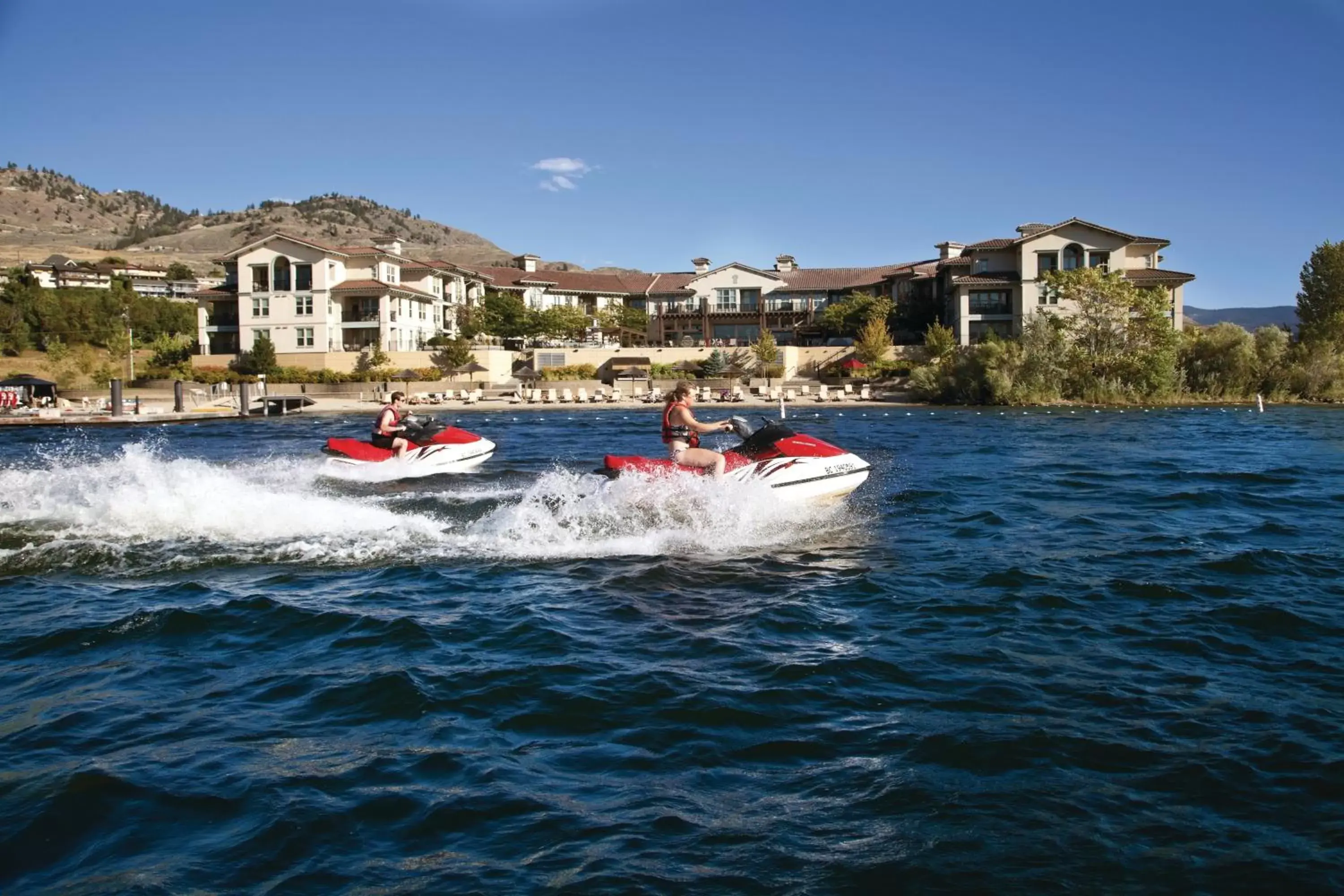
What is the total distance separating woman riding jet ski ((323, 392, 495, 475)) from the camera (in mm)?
20969

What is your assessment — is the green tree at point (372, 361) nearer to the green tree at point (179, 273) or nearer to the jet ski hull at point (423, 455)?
the jet ski hull at point (423, 455)

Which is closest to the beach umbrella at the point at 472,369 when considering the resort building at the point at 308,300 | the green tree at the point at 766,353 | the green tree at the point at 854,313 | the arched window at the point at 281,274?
the resort building at the point at 308,300

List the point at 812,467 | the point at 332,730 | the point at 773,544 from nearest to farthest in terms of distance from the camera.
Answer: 1. the point at 332,730
2. the point at 773,544
3. the point at 812,467

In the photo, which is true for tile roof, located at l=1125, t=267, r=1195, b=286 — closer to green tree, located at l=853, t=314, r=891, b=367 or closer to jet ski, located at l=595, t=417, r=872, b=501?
green tree, located at l=853, t=314, r=891, b=367

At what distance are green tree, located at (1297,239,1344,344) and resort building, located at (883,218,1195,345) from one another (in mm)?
6770

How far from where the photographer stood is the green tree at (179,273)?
16125 cm

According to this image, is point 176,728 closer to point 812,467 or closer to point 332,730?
point 332,730

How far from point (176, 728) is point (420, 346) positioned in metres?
74.1

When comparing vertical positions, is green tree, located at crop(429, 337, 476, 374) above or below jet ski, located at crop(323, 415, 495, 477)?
above

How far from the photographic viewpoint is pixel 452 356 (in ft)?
236

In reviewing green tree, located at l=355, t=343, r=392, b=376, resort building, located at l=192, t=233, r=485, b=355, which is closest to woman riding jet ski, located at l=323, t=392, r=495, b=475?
green tree, located at l=355, t=343, r=392, b=376

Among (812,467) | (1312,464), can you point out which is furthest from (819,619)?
(1312,464)

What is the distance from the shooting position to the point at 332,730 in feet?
24.7

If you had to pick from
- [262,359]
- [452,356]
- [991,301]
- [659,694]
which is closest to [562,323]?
[452,356]
